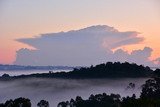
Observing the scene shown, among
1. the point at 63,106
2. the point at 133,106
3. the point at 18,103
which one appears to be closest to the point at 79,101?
the point at 63,106

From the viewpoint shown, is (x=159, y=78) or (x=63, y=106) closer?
(x=159, y=78)

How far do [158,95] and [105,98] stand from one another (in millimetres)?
15230

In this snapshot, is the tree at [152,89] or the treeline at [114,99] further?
the tree at [152,89]

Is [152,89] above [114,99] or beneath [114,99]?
above

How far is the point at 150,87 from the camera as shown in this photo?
9231 cm

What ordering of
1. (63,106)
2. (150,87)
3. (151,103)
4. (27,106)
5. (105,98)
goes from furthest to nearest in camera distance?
1. (63,106)
2. (105,98)
3. (150,87)
4. (27,106)
5. (151,103)

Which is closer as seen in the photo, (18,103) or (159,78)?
(18,103)

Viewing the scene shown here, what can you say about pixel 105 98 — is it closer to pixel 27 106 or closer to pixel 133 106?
pixel 27 106

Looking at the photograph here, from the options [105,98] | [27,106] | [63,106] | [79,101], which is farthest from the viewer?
[63,106]

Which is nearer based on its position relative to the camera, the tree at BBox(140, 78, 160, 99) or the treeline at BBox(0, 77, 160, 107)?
the treeline at BBox(0, 77, 160, 107)

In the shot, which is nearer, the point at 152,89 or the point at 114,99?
the point at 152,89

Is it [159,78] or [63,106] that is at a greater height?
[159,78]

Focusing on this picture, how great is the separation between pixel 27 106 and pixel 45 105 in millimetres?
53284

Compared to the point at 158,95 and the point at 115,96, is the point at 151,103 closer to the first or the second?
the point at 158,95
